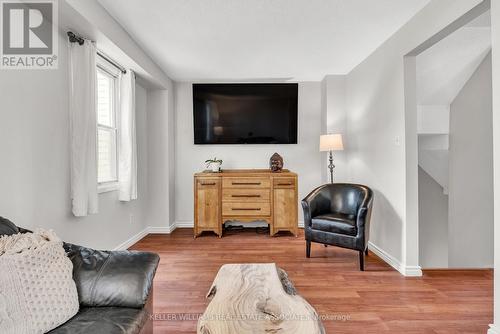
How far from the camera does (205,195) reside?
3865 mm

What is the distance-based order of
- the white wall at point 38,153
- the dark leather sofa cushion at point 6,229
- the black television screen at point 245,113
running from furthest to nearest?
the black television screen at point 245,113 → the white wall at point 38,153 → the dark leather sofa cushion at point 6,229

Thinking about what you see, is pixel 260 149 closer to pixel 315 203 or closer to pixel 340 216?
pixel 315 203

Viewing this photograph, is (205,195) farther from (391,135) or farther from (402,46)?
(402,46)

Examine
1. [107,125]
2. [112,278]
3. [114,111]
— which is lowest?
[112,278]

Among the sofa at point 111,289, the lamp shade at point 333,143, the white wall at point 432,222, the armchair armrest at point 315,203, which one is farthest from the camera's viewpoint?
the white wall at point 432,222

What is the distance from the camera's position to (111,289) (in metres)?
1.23

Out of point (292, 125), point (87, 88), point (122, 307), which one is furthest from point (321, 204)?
point (87, 88)

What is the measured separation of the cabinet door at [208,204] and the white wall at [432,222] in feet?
9.78

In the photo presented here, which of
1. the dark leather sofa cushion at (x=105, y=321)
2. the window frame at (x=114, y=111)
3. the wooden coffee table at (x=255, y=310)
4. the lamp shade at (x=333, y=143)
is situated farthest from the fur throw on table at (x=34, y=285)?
the lamp shade at (x=333, y=143)

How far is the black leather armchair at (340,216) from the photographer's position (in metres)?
2.66

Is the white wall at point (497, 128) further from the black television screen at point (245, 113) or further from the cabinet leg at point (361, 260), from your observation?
the black television screen at point (245, 113)

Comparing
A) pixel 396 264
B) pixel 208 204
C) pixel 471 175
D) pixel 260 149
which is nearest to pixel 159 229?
pixel 208 204

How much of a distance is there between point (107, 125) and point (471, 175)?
455 cm

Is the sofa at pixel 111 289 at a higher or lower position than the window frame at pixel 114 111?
lower
